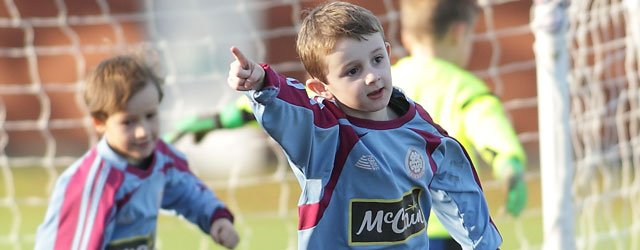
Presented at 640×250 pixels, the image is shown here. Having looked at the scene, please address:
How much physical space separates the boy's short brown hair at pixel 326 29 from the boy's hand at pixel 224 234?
1.14 meters

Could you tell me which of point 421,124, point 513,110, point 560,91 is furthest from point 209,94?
point 421,124

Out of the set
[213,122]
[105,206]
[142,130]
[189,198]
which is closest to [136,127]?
[142,130]

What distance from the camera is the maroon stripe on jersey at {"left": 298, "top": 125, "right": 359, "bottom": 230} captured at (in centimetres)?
265

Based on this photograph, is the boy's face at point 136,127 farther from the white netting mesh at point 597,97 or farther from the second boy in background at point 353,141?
the white netting mesh at point 597,97

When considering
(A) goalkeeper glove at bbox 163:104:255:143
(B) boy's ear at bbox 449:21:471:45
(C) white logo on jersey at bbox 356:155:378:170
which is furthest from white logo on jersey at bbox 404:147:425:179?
(A) goalkeeper glove at bbox 163:104:255:143

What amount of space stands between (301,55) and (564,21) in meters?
1.64

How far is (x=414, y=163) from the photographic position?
276cm

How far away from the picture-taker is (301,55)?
2.70 meters

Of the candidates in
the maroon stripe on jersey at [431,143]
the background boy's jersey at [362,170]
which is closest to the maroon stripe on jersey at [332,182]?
the background boy's jersey at [362,170]

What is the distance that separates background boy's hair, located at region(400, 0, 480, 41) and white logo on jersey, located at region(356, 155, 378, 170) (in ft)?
4.49

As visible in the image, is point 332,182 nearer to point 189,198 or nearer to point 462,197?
point 462,197

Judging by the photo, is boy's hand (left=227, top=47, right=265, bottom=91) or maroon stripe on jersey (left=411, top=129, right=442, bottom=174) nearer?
boy's hand (left=227, top=47, right=265, bottom=91)

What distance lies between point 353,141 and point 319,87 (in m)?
0.16

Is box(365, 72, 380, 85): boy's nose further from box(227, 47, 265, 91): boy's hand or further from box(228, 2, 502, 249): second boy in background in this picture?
box(227, 47, 265, 91): boy's hand
